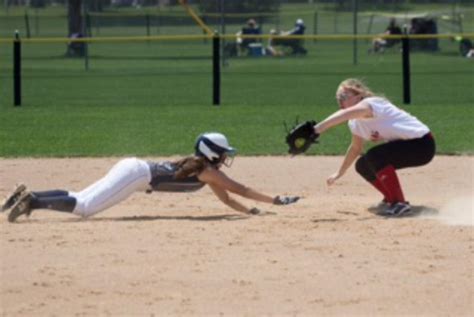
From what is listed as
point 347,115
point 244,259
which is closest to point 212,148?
point 347,115

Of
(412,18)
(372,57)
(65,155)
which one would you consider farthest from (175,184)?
(412,18)

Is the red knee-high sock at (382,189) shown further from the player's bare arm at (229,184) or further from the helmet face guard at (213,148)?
the helmet face guard at (213,148)

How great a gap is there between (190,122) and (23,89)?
9.54 m

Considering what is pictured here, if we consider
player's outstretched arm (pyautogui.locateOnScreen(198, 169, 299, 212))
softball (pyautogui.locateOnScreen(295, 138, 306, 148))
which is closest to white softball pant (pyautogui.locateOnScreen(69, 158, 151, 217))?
player's outstretched arm (pyautogui.locateOnScreen(198, 169, 299, 212))

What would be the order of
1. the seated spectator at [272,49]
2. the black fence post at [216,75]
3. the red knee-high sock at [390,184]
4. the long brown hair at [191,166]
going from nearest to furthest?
the long brown hair at [191,166] → the red knee-high sock at [390,184] → the black fence post at [216,75] → the seated spectator at [272,49]

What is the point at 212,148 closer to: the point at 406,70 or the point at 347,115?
the point at 347,115

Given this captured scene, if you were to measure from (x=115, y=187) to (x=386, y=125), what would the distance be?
2.43 meters

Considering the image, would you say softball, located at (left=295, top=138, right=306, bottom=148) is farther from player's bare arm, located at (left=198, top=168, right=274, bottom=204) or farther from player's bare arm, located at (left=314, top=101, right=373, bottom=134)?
player's bare arm, located at (left=198, top=168, right=274, bottom=204)

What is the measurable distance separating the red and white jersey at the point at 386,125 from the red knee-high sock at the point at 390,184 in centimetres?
29

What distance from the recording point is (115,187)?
10609mm

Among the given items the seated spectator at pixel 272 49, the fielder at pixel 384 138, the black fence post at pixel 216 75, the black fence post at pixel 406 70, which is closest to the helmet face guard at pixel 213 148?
the fielder at pixel 384 138

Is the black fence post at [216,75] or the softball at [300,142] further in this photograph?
the black fence post at [216,75]

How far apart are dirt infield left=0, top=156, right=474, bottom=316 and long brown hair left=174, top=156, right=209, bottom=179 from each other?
41 cm

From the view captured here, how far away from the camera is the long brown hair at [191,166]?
35.2ft
